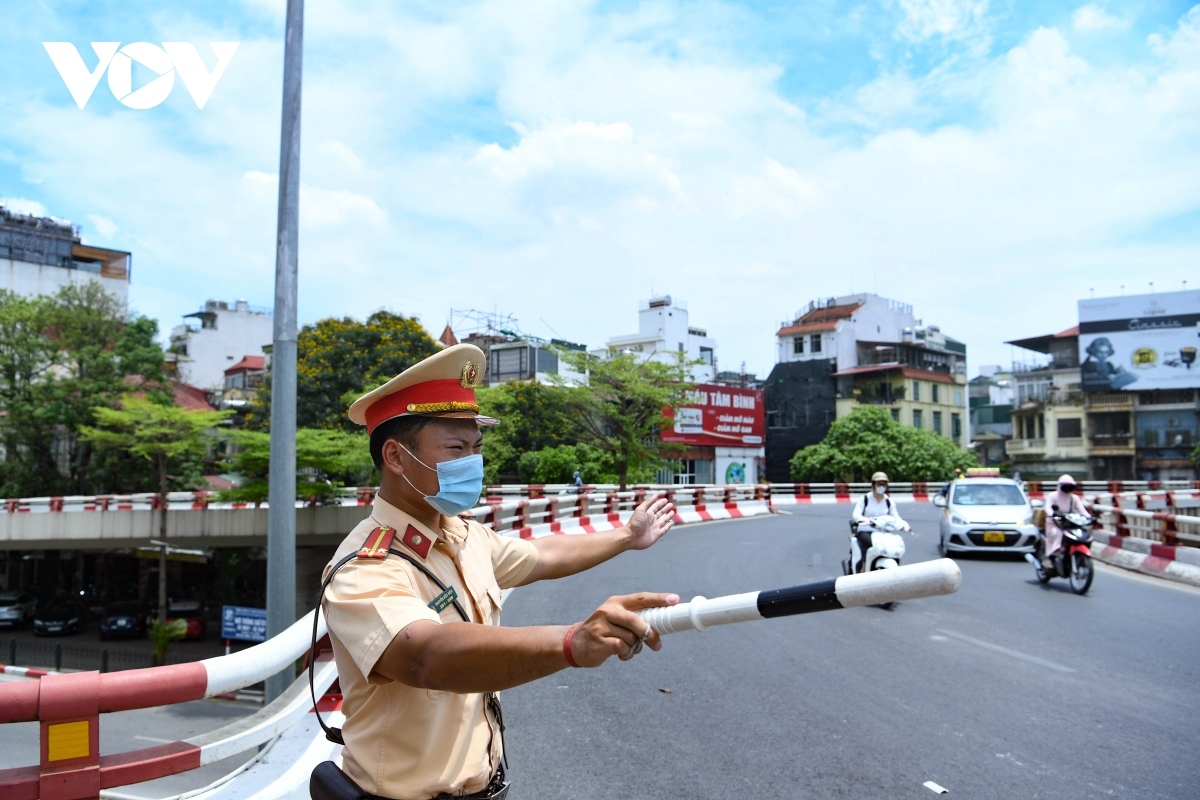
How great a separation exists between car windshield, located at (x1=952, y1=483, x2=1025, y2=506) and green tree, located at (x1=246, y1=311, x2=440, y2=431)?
24.1 metres

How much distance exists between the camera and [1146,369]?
52.0 metres

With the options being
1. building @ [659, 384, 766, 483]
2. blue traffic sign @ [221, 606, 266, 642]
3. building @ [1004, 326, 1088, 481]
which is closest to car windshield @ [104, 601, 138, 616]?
blue traffic sign @ [221, 606, 266, 642]

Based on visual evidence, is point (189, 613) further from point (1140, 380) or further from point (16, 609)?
point (1140, 380)

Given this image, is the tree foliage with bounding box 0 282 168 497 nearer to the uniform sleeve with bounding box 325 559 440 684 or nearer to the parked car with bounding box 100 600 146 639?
the parked car with bounding box 100 600 146 639

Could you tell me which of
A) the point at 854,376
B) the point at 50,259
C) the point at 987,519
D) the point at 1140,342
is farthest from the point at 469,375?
the point at 1140,342

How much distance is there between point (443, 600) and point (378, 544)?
21 centimetres

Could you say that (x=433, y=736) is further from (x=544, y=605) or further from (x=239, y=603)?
(x=239, y=603)

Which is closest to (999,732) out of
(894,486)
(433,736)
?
(433,736)

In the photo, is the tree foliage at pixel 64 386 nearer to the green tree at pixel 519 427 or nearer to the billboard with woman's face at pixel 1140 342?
the green tree at pixel 519 427

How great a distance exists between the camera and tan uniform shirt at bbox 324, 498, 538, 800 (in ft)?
6.17

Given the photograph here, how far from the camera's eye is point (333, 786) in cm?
207

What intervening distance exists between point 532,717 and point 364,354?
106ft

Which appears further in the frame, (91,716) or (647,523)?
(647,523)

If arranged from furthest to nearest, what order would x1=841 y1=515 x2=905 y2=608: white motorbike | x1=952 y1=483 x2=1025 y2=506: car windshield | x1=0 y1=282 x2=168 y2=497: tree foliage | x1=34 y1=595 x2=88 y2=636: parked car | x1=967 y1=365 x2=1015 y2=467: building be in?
x1=967 y1=365 x2=1015 y2=467: building → x1=0 y1=282 x2=168 y2=497: tree foliage → x1=34 y1=595 x2=88 y2=636: parked car → x1=952 y1=483 x2=1025 y2=506: car windshield → x1=841 y1=515 x2=905 y2=608: white motorbike
